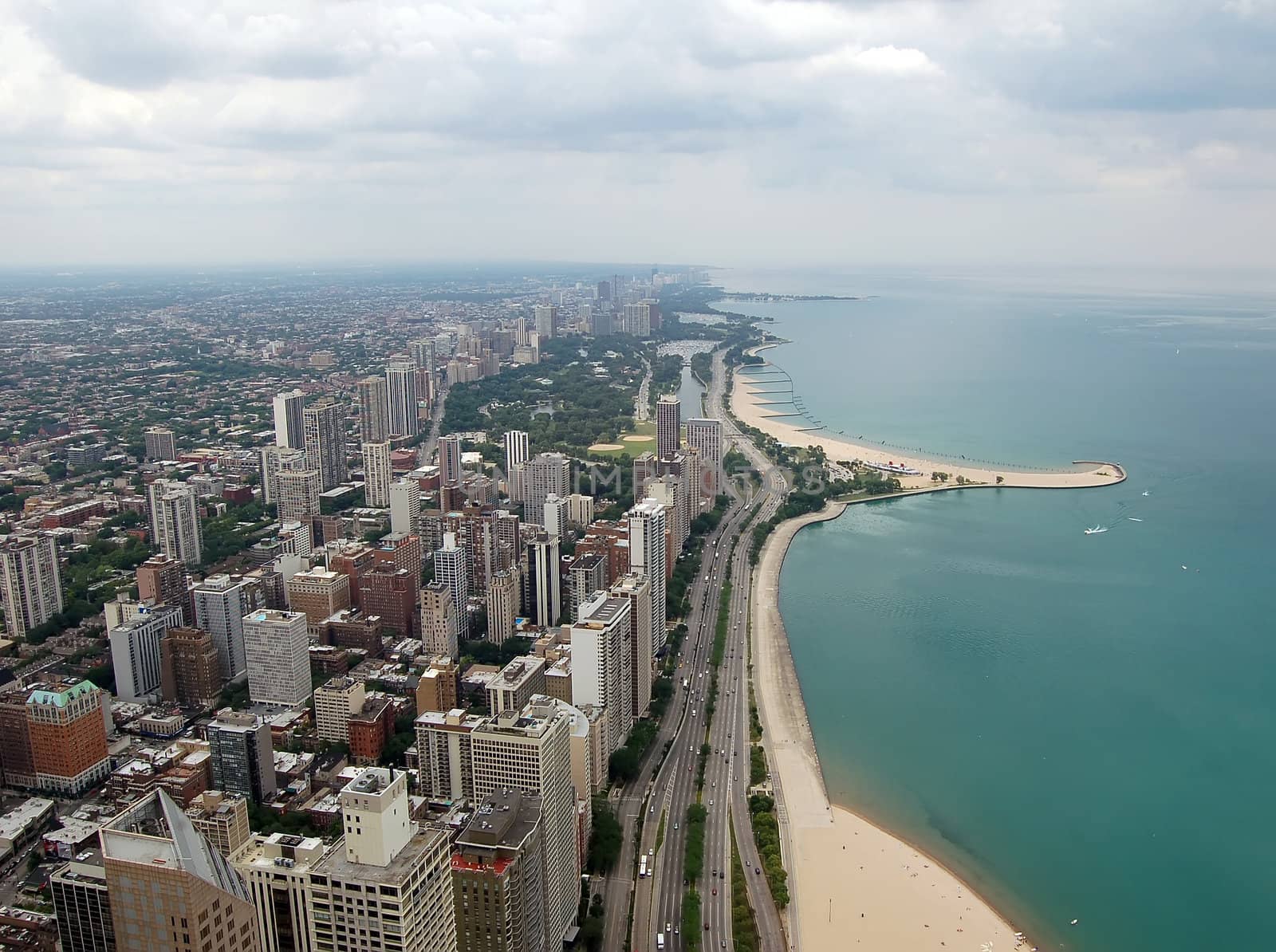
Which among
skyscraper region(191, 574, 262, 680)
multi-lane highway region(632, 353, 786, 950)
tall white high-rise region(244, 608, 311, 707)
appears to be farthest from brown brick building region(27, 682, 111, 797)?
multi-lane highway region(632, 353, 786, 950)

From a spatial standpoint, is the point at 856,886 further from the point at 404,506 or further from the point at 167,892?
the point at 404,506

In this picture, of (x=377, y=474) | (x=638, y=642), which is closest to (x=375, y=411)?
(x=377, y=474)

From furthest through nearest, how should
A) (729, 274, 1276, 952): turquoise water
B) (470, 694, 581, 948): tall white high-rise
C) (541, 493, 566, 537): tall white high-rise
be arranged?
1. (541, 493, 566, 537): tall white high-rise
2. (729, 274, 1276, 952): turquoise water
3. (470, 694, 581, 948): tall white high-rise

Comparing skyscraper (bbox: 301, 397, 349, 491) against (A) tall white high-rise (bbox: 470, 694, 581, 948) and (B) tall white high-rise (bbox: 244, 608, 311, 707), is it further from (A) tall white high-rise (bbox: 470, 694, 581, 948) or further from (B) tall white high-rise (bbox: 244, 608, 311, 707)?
(A) tall white high-rise (bbox: 470, 694, 581, 948)

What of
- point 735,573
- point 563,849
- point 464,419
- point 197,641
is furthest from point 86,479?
point 563,849

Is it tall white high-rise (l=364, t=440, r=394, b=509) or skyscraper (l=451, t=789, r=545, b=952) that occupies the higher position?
skyscraper (l=451, t=789, r=545, b=952)

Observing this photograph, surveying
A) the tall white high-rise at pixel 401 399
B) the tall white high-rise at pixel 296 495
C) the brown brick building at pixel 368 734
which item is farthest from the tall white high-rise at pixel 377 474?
the brown brick building at pixel 368 734

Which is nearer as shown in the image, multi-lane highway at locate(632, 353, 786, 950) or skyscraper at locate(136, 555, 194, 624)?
multi-lane highway at locate(632, 353, 786, 950)
